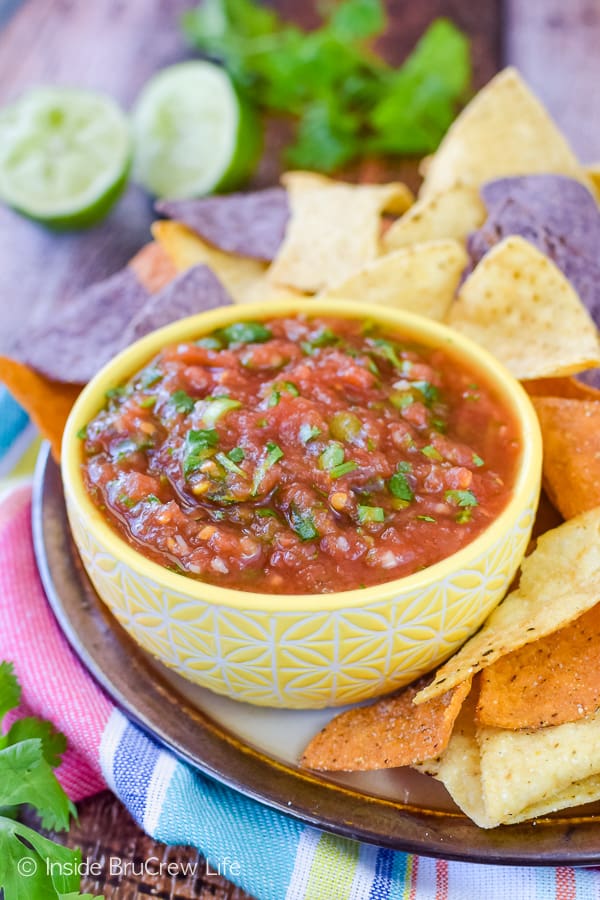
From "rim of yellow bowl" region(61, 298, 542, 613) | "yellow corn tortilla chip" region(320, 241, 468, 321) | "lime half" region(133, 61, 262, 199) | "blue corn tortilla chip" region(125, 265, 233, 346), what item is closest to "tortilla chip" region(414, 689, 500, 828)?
"rim of yellow bowl" region(61, 298, 542, 613)

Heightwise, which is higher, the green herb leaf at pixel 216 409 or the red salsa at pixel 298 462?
the green herb leaf at pixel 216 409

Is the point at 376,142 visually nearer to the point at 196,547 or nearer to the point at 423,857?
the point at 196,547

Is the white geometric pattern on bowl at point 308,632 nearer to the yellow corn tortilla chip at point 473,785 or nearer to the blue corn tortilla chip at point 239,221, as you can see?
the yellow corn tortilla chip at point 473,785

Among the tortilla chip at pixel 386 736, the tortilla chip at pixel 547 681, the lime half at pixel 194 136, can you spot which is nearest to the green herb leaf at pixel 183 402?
the tortilla chip at pixel 386 736

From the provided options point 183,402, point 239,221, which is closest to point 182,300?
point 239,221

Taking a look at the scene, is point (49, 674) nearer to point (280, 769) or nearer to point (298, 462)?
point (280, 769)
